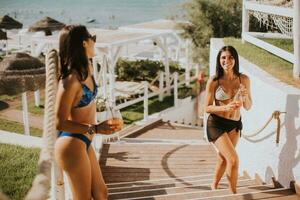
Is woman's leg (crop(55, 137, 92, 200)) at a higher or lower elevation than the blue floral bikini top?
lower

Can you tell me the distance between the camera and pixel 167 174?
6359 millimetres

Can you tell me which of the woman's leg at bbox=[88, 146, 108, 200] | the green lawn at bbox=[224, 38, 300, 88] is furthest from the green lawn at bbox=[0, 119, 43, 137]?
the woman's leg at bbox=[88, 146, 108, 200]

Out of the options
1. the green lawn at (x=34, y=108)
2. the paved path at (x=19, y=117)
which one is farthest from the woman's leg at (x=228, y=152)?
the green lawn at (x=34, y=108)

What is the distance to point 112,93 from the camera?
11297mm

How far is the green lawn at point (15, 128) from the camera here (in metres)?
11.9

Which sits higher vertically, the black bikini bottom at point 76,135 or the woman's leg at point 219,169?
the black bikini bottom at point 76,135

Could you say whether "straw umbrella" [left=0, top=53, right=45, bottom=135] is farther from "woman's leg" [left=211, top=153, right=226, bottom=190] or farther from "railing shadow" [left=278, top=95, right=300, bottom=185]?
"railing shadow" [left=278, top=95, right=300, bottom=185]

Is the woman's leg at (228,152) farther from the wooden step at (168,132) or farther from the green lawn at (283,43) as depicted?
the wooden step at (168,132)

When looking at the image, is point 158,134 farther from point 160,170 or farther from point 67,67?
point 67,67

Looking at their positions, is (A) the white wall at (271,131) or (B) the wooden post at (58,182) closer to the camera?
(B) the wooden post at (58,182)

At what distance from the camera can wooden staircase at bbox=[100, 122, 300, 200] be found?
180 inches

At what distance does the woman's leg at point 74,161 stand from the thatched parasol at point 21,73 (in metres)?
8.56

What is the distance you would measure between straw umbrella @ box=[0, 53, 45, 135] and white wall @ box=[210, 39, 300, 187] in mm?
6569

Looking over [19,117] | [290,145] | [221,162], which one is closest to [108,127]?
[221,162]
